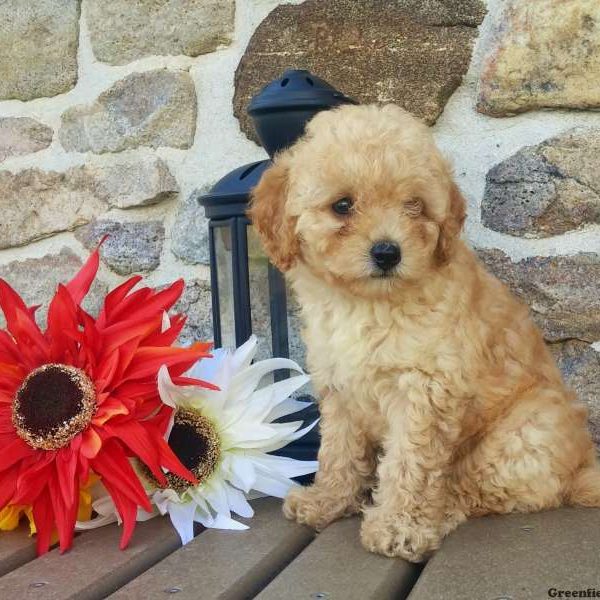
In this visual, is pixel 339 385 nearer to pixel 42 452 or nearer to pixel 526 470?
pixel 526 470

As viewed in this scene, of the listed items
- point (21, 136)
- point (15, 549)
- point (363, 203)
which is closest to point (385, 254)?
point (363, 203)

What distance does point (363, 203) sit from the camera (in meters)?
2.02

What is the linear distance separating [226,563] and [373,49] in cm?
171

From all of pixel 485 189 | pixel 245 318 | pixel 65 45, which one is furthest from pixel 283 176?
pixel 65 45

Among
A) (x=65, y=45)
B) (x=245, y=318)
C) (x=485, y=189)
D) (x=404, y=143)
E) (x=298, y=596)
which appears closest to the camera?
(x=298, y=596)

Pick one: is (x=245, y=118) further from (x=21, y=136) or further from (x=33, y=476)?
(x=33, y=476)

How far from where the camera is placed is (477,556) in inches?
73.5

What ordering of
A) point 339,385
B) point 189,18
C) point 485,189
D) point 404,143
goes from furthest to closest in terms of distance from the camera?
point 189,18 → point 485,189 → point 339,385 → point 404,143

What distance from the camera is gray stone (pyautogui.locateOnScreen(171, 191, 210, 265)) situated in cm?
298

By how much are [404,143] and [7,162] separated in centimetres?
191

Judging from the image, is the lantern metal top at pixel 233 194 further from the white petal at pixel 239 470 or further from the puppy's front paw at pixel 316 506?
the puppy's front paw at pixel 316 506

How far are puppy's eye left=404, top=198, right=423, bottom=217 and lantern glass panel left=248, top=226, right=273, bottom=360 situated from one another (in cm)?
54

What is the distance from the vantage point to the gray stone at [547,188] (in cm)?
246

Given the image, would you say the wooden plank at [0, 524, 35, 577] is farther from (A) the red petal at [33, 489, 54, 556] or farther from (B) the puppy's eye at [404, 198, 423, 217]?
(B) the puppy's eye at [404, 198, 423, 217]
